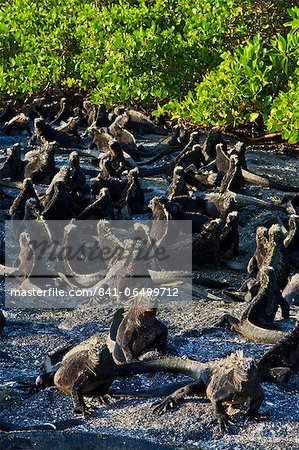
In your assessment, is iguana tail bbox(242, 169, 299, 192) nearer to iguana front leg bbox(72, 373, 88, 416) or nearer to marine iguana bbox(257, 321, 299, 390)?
marine iguana bbox(257, 321, 299, 390)

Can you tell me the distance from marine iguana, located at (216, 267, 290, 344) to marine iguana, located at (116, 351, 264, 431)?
1.36 metres

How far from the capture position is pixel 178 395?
20.7 feet

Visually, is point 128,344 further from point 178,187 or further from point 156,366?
point 178,187

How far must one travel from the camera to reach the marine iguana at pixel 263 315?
780 cm

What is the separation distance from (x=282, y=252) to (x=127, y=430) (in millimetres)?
4100

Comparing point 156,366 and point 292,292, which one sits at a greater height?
point 156,366

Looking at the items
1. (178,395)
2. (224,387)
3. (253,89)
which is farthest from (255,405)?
(253,89)

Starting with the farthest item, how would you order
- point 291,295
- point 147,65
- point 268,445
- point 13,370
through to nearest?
point 147,65 < point 291,295 < point 13,370 < point 268,445

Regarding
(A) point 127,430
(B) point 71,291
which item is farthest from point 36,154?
(A) point 127,430

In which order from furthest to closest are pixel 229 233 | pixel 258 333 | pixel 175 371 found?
pixel 229 233 < pixel 258 333 < pixel 175 371

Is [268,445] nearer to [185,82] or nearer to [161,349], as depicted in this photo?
[161,349]

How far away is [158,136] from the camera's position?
1975 centimetres

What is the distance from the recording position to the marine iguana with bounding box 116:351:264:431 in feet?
19.5

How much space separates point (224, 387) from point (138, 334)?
50.9 inches
